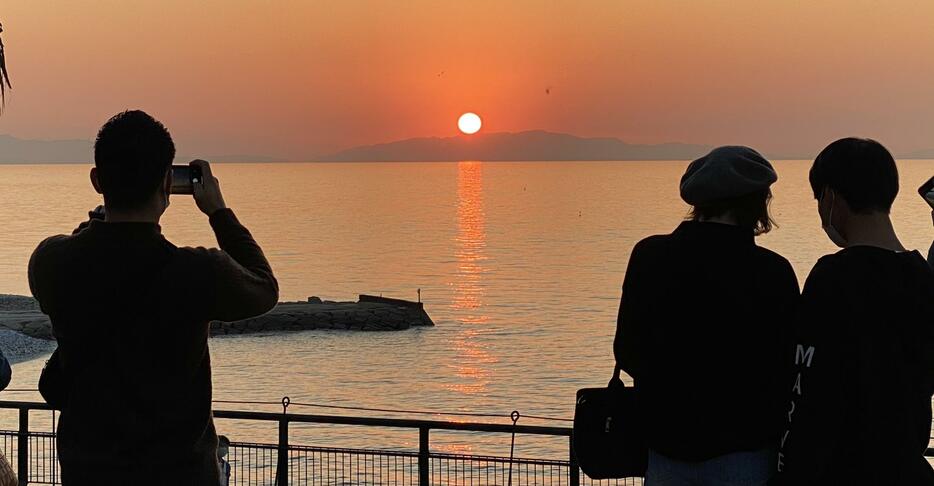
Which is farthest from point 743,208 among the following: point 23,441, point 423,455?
point 23,441

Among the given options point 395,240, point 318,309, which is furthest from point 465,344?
point 395,240

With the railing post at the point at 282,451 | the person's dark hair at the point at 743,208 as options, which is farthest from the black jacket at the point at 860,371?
the railing post at the point at 282,451

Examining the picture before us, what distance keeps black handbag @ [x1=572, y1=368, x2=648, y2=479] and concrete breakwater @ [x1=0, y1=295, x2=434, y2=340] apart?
69.3m

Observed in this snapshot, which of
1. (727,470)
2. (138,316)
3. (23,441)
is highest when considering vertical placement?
(138,316)

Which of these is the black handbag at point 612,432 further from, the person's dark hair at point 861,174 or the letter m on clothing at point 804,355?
the person's dark hair at point 861,174

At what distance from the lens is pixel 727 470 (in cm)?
422

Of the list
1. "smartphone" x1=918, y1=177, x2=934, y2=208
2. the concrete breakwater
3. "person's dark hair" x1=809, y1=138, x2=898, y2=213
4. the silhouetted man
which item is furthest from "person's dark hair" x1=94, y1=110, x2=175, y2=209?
the concrete breakwater

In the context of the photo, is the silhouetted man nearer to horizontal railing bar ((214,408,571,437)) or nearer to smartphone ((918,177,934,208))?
smartphone ((918,177,934,208))

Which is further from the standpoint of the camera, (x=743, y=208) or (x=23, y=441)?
(x=23, y=441)

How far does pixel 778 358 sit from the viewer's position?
4199 mm

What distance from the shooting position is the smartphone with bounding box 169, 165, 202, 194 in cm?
395

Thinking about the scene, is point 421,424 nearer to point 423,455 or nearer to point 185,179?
point 423,455

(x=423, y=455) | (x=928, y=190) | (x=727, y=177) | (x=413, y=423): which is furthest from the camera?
(x=423, y=455)

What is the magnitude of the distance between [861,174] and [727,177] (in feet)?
1.54
